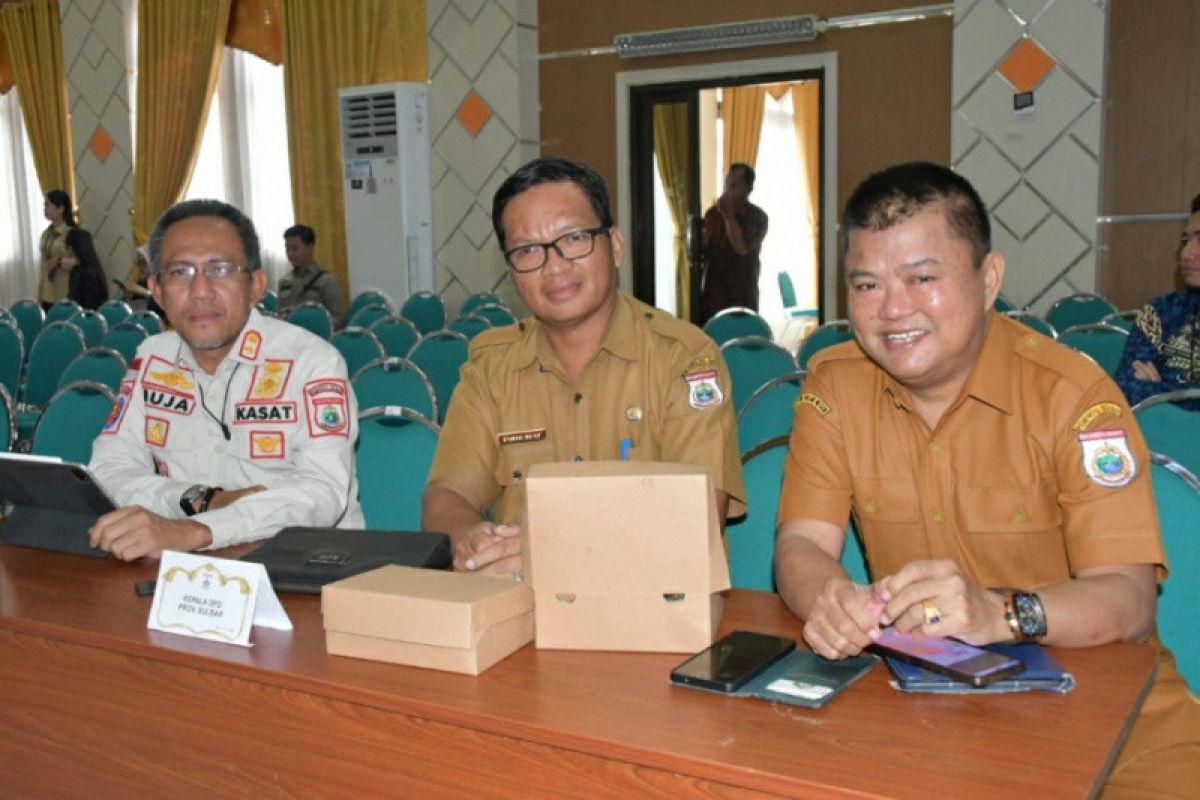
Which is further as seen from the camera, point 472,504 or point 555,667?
point 472,504

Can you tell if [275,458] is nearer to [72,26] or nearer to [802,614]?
[802,614]

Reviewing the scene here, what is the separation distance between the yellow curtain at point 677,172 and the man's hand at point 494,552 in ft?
23.2

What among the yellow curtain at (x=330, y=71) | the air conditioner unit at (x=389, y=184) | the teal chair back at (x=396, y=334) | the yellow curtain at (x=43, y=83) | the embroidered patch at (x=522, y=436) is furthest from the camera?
the yellow curtain at (x=43, y=83)

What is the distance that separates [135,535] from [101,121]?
10.4m

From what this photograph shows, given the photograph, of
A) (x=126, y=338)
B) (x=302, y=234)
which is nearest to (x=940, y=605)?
(x=126, y=338)

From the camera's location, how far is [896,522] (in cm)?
183

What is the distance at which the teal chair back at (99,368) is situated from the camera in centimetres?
402

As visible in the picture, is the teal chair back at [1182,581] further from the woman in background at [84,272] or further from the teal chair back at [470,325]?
the woman in background at [84,272]

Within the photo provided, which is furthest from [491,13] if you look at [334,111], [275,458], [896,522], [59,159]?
[896,522]

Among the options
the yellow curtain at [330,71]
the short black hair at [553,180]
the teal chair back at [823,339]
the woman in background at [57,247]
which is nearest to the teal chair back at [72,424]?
the short black hair at [553,180]

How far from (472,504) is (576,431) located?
0.84 feet

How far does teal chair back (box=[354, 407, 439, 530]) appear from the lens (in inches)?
103

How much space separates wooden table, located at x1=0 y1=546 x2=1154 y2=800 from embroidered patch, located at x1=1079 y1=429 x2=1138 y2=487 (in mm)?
260

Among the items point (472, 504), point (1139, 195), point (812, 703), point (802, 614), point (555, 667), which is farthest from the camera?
point (1139, 195)
